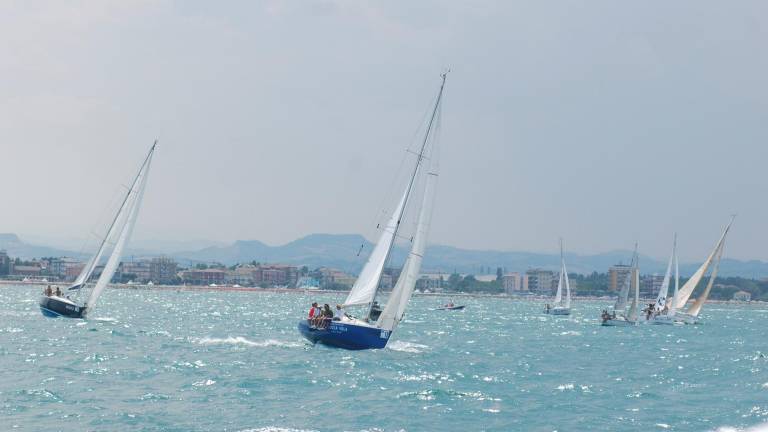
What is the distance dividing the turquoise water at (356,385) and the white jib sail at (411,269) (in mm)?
1693

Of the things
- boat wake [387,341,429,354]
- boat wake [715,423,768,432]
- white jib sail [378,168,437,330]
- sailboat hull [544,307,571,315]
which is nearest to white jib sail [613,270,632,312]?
sailboat hull [544,307,571,315]

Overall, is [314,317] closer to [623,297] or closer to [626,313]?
[626,313]

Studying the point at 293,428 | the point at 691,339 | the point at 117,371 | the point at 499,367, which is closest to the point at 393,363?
the point at 499,367

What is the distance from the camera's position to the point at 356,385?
34.1m

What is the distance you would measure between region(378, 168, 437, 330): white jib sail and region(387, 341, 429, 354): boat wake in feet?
11.5

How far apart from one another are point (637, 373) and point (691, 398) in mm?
8643

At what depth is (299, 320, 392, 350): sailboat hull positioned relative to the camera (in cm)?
4459

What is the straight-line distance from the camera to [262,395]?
31.3 metres

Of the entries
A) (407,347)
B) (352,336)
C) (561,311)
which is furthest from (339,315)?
(561,311)

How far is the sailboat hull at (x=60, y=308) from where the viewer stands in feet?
204

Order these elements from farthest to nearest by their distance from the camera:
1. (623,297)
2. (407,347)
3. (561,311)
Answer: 1. (561,311)
2. (623,297)
3. (407,347)

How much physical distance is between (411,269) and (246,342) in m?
10.5

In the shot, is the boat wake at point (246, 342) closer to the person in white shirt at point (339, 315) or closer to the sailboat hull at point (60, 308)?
the person in white shirt at point (339, 315)

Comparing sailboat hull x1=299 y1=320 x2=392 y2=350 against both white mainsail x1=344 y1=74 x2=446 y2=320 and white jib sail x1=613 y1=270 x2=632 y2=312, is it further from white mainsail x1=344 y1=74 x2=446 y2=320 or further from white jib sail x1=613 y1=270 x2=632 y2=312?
white jib sail x1=613 y1=270 x2=632 y2=312
